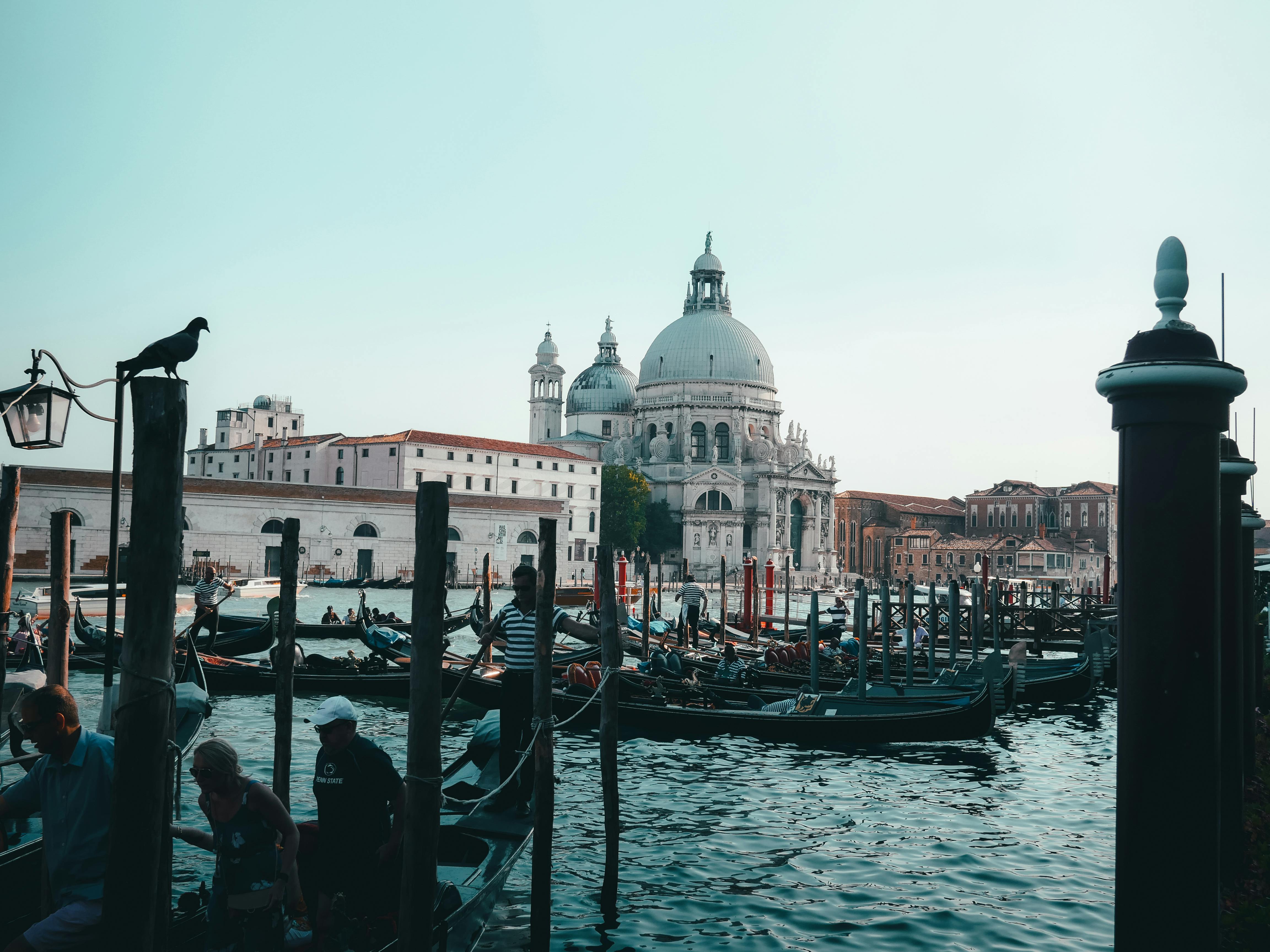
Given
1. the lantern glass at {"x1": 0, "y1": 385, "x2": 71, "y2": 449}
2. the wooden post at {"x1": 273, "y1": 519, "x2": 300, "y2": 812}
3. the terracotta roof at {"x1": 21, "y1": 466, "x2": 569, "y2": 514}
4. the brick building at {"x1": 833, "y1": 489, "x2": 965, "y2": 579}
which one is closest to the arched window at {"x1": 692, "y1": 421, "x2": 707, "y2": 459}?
the brick building at {"x1": 833, "y1": 489, "x2": 965, "y2": 579}

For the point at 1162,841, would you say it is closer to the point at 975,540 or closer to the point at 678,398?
the point at 678,398

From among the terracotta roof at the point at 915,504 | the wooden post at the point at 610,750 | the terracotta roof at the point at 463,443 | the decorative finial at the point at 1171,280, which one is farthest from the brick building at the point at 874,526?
the decorative finial at the point at 1171,280

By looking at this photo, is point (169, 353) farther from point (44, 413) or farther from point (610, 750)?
point (610, 750)

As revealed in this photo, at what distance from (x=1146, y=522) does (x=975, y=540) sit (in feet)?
218

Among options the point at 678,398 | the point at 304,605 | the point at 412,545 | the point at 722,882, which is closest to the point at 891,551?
the point at 678,398

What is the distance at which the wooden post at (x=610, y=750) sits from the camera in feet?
19.9

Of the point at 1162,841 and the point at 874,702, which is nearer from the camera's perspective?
the point at 1162,841

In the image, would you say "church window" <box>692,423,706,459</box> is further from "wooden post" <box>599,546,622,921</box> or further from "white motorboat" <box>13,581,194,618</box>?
"wooden post" <box>599,546,622,921</box>

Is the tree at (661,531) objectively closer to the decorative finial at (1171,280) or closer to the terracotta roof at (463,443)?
the terracotta roof at (463,443)

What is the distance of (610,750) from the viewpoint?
6.37 metres

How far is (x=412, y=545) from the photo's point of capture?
41094 millimetres

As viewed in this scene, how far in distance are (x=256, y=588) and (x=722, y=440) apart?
35.3m

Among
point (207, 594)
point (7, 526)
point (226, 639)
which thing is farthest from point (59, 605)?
point (226, 639)

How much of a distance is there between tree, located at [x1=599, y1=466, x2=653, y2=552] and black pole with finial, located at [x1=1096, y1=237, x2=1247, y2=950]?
52.0 m
